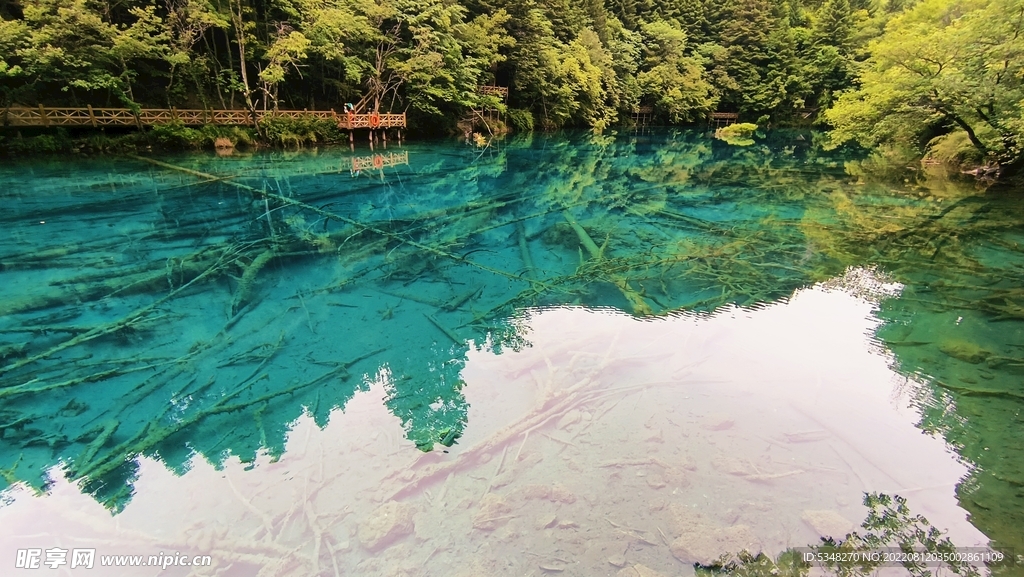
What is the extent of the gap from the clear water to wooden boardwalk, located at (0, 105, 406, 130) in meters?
9.45

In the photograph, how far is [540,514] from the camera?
12.0 feet

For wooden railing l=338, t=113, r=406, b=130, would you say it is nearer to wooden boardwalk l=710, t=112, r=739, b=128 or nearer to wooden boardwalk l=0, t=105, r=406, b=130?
wooden boardwalk l=0, t=105, r=406, b=130

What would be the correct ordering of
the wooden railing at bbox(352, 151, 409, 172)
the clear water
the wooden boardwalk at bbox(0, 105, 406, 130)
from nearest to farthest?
the clear water < the wooden boardwalk at bbox(0, 105, 406, 130) < the wooden railing at bbox(352, 151, 409, 172)

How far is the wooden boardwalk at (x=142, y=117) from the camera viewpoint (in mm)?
17969

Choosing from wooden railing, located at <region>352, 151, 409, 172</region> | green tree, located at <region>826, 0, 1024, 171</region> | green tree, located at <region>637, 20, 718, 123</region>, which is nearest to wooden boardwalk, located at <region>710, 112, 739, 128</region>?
green tree, located at <region>637, 20, 718, 123</region>

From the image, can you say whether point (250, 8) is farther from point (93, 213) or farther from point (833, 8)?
point (833, 8)

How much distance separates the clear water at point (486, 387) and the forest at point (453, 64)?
8.03m

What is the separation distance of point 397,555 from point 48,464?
3.21 metres

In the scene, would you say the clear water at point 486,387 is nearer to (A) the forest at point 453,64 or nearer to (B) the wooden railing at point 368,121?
(A) the forest at point 453,64

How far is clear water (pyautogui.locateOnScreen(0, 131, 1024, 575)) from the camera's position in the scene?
3.56 meters

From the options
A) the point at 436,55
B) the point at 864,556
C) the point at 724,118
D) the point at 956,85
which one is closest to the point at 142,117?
the point at 436,55

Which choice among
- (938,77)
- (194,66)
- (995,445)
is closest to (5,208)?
(194,66)

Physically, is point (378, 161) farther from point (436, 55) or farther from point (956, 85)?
point (956, 85)

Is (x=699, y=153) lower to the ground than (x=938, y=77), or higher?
lower
